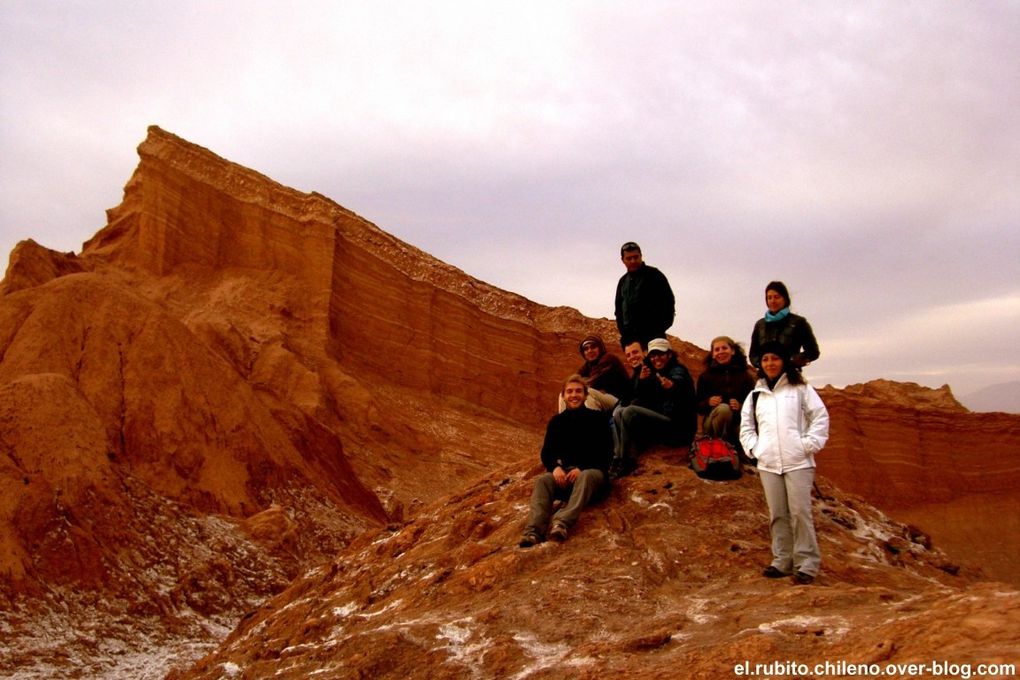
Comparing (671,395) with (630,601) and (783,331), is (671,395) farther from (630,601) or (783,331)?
(630,601)

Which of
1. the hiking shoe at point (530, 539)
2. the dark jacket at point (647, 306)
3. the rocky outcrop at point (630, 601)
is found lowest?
the rocky outcrop at point (630, 601)

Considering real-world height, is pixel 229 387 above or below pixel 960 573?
above

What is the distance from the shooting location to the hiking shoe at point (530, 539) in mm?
6809

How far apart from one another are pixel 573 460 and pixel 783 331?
1997mm

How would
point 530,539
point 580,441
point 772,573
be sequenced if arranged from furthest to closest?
point 580,441
point 530,539
point 772,573

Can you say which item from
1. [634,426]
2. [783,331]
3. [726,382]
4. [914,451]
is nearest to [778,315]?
[783,331]

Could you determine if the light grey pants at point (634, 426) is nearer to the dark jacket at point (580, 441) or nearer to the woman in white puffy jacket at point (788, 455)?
the dark jacket at point (580, 441)

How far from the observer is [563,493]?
23.9 ft

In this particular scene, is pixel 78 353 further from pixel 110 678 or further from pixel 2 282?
pixel 110 678

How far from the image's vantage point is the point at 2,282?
728 inches

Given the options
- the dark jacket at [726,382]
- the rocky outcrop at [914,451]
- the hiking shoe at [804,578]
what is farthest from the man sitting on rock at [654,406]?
the rocky outcrop at [914,451]

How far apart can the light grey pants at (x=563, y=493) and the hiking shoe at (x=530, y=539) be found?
0.10ft

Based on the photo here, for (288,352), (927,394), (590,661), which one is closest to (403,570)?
(590,661)

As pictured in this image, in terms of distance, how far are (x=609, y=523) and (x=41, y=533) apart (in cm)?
673
